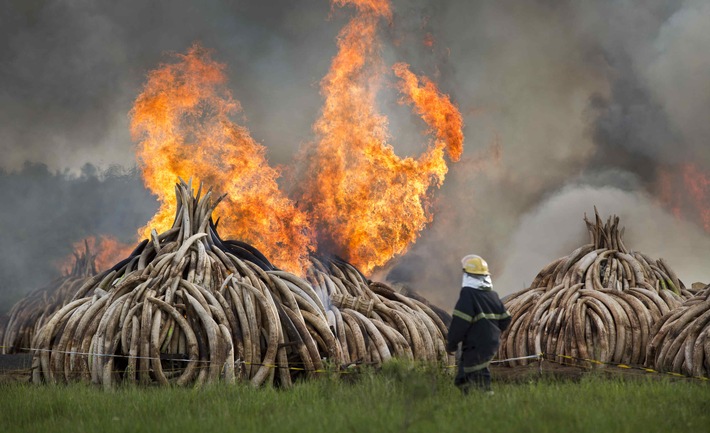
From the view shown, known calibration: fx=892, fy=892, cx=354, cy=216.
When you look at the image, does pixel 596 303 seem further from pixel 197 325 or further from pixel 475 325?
pixel 197 325

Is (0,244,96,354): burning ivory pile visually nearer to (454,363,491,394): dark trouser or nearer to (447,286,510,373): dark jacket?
(454,363,491,394): dark trouser

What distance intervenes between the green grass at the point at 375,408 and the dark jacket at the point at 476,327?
0.44 metres

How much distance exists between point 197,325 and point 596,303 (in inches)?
335

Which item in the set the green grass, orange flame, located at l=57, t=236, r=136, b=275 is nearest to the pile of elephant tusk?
the green grass

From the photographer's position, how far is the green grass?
7.99 metres

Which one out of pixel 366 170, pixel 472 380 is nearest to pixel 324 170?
pixel 366 170

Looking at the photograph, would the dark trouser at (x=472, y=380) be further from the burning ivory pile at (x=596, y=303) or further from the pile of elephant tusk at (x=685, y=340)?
the burning ivory pile at (x=596, y=303)

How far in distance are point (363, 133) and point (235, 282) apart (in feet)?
28.2

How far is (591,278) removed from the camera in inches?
768

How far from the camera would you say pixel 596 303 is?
1792 cm

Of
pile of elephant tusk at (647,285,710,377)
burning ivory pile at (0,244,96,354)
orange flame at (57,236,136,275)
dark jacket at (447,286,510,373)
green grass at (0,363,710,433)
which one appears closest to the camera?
green grass at (0,363,710,433)

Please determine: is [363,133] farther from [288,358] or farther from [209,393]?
[209,393]

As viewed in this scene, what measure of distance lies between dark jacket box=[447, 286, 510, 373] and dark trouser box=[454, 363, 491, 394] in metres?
0.08

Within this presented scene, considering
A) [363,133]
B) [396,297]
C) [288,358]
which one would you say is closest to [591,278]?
[396,297]
